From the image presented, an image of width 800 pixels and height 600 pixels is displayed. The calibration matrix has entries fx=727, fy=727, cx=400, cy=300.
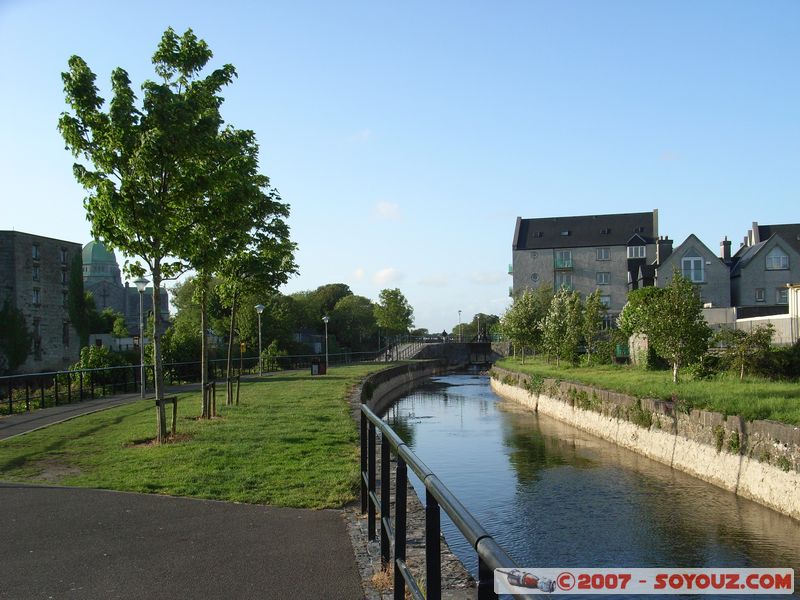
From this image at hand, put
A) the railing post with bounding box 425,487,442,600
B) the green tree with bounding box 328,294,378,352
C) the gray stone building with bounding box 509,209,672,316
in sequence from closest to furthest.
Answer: the railing post with bounding box 425,487,442,600, the gray stone building with bounding box 509,209,672,316, the green tree with bounding box 328,294,378,352

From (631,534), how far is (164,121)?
1045cm

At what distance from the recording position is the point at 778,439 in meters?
12.5

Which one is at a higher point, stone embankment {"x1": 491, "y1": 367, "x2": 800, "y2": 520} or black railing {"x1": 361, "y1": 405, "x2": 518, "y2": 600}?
black railing {"x1": 361, "y1": 405, "x2": 518, "y2": 600}

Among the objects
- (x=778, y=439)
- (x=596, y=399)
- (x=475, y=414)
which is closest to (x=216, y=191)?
(x=778, y=439)

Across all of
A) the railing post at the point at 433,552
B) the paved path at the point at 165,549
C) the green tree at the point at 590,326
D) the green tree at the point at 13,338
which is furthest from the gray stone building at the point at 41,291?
the railing post at the point at 433,552

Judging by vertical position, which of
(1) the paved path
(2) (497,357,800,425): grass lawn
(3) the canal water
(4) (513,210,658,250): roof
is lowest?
(3) the canal water

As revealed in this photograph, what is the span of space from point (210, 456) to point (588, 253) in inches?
2508

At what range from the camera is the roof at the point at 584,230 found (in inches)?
2804

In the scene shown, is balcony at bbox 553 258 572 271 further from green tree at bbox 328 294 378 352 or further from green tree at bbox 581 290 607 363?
green tree at bbox 581 290 607 363

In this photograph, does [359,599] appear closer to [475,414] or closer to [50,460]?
[50,460]

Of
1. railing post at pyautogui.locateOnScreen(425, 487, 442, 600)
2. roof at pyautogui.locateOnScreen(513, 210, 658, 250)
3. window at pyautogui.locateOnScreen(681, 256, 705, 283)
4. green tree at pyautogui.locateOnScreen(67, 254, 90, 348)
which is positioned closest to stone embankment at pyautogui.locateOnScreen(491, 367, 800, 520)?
railing post at pyautogui.locateOnScreen(425, 487, 442, 600)

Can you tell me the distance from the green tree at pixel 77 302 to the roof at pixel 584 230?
41277 millimetres

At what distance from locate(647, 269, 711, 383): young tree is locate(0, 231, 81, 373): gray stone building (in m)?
49.9

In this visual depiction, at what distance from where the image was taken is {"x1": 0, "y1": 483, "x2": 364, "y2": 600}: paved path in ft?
17.1
